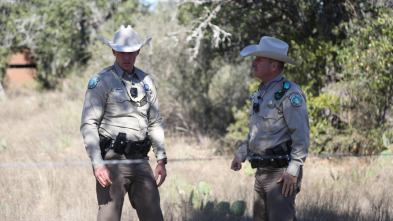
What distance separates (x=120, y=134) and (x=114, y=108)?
8.1 inches

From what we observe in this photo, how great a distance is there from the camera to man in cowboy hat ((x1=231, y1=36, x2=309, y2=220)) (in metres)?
3.24

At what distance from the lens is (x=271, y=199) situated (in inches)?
131

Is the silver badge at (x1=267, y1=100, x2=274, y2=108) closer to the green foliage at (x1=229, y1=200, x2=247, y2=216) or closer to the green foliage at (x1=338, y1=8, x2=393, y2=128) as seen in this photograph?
the green foliage at (x1=229, y1=200, x2=247, y2=216)

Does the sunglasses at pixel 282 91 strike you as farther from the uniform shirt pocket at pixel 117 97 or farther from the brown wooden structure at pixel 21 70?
the brown wooden structure at pixel 21 70

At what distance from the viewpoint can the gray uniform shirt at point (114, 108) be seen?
3.47 meters

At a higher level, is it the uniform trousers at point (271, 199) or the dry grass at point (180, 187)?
the uniform trousers at point (271, 199)

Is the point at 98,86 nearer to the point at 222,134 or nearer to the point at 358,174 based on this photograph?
the point at 358,174

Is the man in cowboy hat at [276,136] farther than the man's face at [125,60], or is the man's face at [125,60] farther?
the man's face at [125,60]

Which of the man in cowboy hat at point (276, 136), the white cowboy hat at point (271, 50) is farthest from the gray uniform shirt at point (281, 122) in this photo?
the white cowboy hat at point (271, 50)

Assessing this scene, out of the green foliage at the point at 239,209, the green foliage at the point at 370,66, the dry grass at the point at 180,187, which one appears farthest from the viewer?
the green foliage at the point at 370,66

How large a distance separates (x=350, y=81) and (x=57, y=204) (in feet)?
17.6

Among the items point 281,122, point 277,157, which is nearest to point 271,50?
point 281,122

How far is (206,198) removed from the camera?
5.64 m

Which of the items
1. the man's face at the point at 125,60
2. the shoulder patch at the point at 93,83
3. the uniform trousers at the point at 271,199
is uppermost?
the man's face at the point at 125,60
